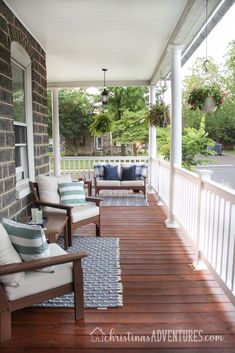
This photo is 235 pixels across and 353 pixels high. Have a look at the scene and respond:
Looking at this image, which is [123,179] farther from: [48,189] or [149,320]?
[149,320]

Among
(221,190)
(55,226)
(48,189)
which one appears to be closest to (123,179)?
(48,189)

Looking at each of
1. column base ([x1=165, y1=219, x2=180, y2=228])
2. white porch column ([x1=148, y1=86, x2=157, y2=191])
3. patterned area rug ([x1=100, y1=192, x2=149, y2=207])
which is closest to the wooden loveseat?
patterned area rug ([x1=100, y1=192, x2=149, y2=207])

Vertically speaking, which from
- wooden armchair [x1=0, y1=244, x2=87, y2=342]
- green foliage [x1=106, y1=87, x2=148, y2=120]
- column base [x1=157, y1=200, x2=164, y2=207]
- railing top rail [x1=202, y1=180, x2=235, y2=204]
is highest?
green foliage [x1=106, y1=87, x2=148, y2=120]

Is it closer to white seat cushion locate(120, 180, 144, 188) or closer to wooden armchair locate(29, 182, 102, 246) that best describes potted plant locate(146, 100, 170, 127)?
white seat cushion locate(120, 180, 144, 188)

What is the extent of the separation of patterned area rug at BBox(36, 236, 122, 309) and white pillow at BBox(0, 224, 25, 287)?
0.57m

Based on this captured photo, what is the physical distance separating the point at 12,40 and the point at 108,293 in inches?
125

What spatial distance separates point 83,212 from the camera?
13.1ft

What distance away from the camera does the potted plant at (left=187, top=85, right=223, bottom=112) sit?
3.25 m

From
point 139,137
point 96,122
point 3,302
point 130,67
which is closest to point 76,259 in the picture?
point 3,302

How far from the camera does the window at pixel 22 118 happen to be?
4105 millimetres

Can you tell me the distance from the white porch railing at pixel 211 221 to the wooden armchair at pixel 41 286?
117cm

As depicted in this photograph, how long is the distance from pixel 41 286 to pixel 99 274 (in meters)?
0.98

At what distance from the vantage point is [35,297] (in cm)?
208

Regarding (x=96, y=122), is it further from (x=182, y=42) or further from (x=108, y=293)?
(x=108, y=293)
